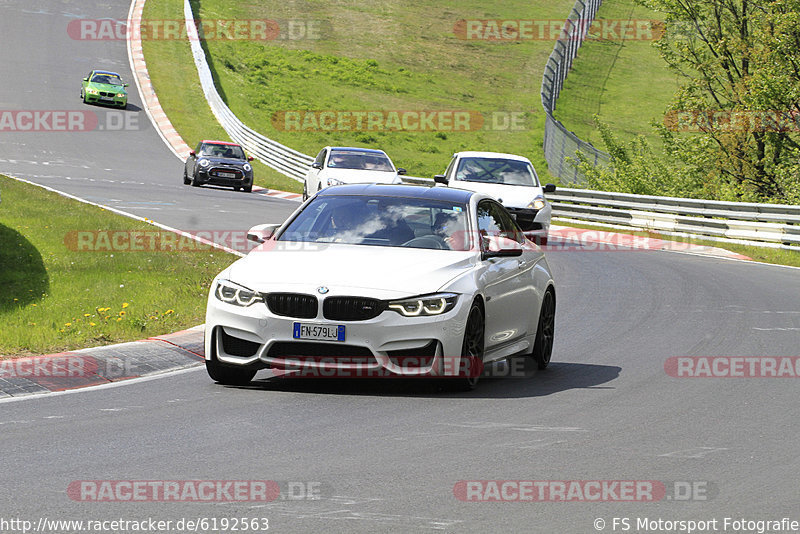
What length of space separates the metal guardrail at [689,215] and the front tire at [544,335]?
16945mm

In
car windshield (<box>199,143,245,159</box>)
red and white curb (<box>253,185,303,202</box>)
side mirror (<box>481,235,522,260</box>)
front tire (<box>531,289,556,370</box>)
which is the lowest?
red and white curb (<box>253,185,303,202</box>)

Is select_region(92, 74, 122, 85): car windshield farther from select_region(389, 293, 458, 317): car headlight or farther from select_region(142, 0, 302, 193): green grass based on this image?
select_region(389, 293, 458, 317): car headlight

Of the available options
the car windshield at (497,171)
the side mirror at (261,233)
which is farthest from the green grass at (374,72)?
the side mirror at (261,233)

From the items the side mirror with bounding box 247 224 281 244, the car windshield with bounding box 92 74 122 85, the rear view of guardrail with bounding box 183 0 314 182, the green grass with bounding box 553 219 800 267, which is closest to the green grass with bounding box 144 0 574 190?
the rear view of guardrail with bounding box 183 0 314 182

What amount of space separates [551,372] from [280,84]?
2338 inches

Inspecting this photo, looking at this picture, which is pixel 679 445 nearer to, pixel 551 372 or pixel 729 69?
pixel 551 372

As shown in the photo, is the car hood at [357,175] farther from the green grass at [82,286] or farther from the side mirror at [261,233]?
the side mirror at [261,233]

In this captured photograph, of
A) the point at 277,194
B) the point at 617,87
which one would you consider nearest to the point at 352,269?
the point at 277,194

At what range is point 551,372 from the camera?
1097 cm

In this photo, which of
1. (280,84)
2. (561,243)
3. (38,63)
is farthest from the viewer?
(280,84)

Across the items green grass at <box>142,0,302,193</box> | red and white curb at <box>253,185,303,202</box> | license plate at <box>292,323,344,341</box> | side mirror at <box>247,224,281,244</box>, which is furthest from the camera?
green grass at <box>142,0,302,193</box>

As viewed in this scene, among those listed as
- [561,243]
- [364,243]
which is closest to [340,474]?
[364,243]

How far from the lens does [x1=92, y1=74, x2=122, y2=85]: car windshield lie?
50.7 m

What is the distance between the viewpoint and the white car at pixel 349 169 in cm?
2813
